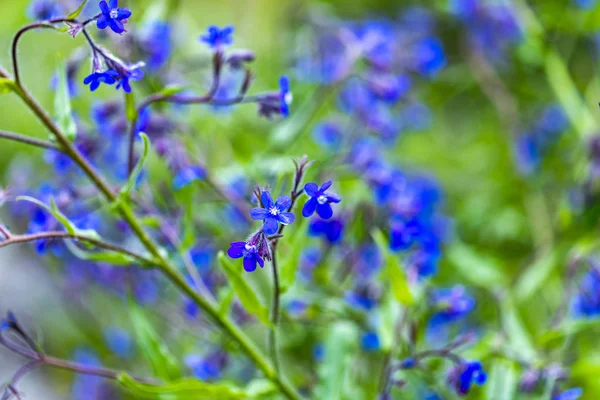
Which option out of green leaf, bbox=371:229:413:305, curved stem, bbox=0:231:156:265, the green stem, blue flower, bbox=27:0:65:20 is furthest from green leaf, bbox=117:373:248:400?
blue flower, bbox=27:0:65:20

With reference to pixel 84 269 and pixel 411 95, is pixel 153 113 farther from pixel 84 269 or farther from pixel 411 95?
pixel 411 95

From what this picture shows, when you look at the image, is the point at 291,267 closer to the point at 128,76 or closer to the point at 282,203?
the point at 282,203

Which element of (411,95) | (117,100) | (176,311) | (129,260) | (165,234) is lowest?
(129,260)

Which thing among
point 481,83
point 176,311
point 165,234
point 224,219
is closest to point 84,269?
point 176,311

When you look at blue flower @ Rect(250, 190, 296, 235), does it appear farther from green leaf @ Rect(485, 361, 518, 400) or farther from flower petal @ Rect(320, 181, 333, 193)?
green leaf @ Rect(485, 361, 518, 400)

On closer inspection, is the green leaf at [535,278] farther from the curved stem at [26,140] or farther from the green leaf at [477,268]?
the curved stem at [26,140]

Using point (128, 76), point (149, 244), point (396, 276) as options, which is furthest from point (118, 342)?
point (128, 76)
